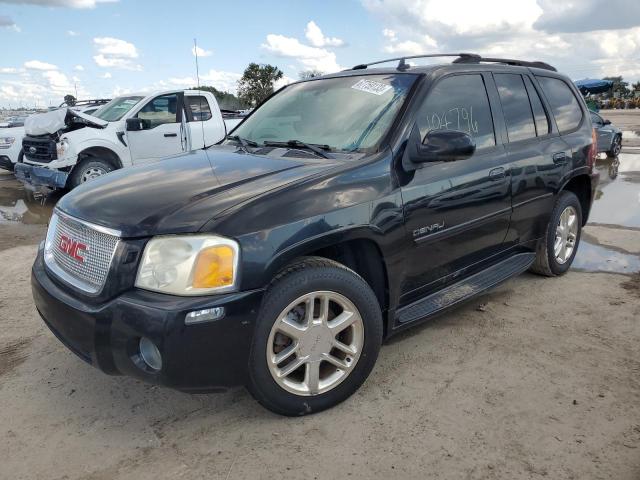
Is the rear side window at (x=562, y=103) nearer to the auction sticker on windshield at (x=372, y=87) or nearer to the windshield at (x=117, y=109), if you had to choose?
the auction sticker on windshield at (x=372, y=87)

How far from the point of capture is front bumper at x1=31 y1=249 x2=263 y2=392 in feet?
7.47

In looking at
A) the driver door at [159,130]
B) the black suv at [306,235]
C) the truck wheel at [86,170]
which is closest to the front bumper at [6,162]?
the truck wheel at [86,170]

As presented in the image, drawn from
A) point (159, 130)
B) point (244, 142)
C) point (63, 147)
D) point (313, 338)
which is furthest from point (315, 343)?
point (159, 130)

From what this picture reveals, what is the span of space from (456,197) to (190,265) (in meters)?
1.75

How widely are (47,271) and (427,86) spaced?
2434 millimetres

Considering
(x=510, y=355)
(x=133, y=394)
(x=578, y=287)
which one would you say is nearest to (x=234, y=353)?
(x=133, y=394)

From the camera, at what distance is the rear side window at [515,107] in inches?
155

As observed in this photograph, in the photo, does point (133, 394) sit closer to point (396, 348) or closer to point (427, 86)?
point (396, 348)

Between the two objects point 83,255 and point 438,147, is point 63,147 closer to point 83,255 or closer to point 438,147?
point 83,255

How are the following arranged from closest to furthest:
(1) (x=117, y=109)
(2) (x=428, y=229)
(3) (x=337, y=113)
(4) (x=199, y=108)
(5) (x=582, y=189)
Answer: (2) (x=428, y=229) → (3) (x=337, y=113) → (5) (x=582, y=189) → (1) (x=117, y=109) → (4) (x=199, y=108)

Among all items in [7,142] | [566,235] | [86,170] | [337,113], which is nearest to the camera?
[337,113]

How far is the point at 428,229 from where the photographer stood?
314cm

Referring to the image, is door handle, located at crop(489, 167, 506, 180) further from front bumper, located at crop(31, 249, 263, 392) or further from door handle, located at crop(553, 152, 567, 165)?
front bumper, located at crop(31, 249, 263, 392)

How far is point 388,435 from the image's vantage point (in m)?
2.57
